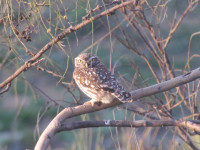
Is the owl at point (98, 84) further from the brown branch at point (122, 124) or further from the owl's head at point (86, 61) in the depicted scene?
the brown branch at point (122, 124)

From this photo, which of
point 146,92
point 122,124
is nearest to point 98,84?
point 146,92

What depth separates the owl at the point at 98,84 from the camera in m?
3.10

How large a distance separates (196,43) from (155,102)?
21.3 ft

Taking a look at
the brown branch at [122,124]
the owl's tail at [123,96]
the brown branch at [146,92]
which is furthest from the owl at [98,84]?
the brown branch at [122,124]

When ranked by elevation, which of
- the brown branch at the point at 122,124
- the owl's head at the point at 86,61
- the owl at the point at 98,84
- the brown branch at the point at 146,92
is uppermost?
the owl's head at the point at 86,61

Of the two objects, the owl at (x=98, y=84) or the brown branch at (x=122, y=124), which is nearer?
the brown branch at (x=122, y=124)

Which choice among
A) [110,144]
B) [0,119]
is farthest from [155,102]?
[0,119]

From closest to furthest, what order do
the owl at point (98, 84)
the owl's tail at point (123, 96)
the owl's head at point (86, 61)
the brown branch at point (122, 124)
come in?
1. the brown branch at point (122, 124)
2. the owl's tail at point (123, 96)
3. the owl at point (98, 84)
4. the owl's head at point (86, 61)

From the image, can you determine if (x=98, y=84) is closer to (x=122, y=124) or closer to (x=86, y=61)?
A: (x=86, y=61)

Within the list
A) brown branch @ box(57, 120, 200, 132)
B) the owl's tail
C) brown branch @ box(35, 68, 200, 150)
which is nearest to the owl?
the owl's tail

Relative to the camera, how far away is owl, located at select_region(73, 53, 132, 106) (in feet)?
10.2

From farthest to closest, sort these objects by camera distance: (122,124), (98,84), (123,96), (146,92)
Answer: (98,84) < (123,96) < (146,92) < (122,124)

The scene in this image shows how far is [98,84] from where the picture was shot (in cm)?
328

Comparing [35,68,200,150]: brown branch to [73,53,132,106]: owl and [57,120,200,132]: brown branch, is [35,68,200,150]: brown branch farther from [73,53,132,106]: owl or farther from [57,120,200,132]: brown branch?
[73,53,132,106]: owl
